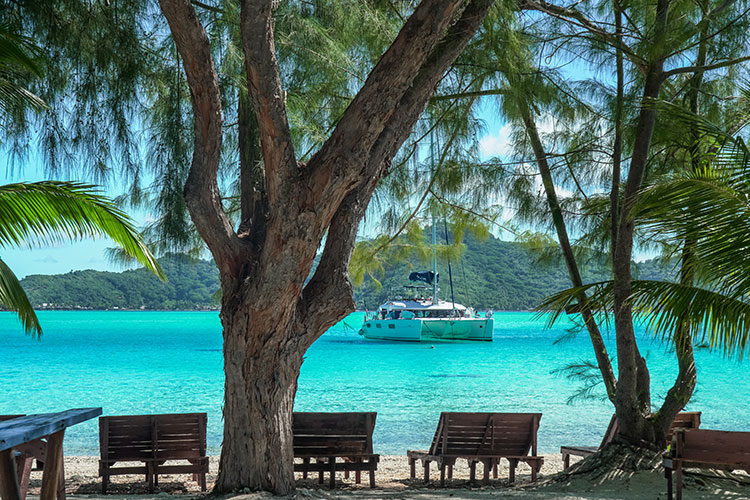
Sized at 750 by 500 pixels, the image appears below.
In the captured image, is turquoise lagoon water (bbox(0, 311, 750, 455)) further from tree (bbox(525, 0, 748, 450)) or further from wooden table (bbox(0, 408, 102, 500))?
wooden table (bbox(0, 408, 102, 500))

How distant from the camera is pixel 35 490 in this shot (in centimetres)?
661

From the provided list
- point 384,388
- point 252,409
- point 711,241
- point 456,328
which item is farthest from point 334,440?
point 456,328

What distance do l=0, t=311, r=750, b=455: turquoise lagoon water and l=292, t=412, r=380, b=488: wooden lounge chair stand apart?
3.62 ft

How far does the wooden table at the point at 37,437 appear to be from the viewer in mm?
3088

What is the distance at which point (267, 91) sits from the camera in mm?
4727

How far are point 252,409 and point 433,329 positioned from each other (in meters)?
42.8

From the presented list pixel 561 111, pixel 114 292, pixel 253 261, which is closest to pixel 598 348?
pixel 561 111

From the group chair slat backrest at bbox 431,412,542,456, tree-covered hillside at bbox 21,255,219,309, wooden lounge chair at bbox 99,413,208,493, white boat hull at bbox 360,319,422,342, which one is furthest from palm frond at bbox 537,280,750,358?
tree-covered hillside at bbox 21,255,219,309

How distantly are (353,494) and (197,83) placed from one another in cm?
367

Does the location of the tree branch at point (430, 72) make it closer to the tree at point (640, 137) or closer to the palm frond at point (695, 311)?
the tree at point (640, 137)

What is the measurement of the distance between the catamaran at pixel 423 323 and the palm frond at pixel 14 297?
41282 millimetres

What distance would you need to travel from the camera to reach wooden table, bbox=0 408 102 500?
3.09 metres

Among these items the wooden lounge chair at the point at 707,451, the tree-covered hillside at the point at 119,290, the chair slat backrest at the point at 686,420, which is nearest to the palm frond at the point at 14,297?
the wooden lounge chair at the point at 707,451

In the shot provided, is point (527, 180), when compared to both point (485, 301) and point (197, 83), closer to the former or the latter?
point (197, 83)
